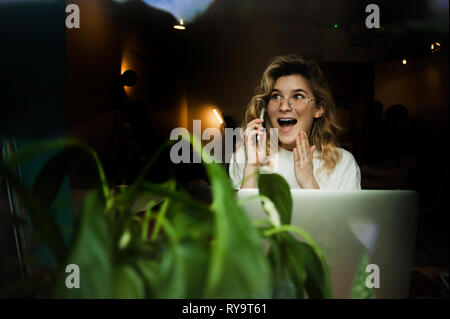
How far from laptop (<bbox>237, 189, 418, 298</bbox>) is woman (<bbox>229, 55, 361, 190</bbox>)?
3.63 feet

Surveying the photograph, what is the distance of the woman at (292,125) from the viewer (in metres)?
2.00

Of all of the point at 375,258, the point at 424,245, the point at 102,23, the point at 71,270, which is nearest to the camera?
the point at 71,270

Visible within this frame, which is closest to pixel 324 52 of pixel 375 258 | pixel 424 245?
pixel 424 245

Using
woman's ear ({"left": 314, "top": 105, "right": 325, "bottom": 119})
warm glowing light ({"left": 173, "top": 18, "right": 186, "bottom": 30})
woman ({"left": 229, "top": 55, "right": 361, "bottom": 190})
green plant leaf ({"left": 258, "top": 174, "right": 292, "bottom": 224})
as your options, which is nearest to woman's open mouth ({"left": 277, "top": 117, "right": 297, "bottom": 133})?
woman ({"left": 229, "top": 55, "right": 361, "bottom": 190})

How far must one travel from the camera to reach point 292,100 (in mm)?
2014

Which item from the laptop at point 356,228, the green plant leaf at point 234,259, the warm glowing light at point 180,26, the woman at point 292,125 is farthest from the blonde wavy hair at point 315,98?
the green plant leaf at point 234,259

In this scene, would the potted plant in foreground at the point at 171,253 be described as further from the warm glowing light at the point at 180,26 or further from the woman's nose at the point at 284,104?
the warm glowing light at the point at 180,26

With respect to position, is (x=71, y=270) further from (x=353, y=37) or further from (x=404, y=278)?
(x=353, y=37)

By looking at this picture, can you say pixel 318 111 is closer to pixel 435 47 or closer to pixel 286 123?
pixel 286 123

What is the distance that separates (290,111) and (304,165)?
338mm

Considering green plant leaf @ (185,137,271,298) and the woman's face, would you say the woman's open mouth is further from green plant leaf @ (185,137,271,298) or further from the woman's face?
green plant leaf @ (185,137,271,298)

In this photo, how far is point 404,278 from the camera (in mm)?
867

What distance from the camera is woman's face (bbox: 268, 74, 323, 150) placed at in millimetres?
2018

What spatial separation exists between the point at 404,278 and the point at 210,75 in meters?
1.52
